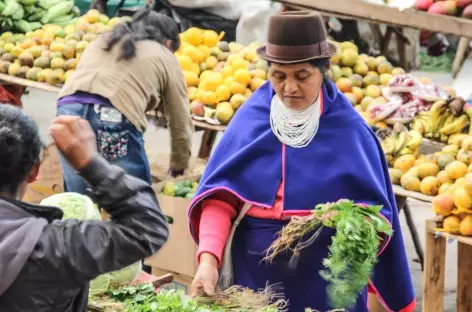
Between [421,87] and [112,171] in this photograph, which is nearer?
[112,171]

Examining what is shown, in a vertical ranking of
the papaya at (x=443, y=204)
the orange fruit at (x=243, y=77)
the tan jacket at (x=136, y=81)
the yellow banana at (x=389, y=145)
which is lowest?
the orange fruit at (x=243, y=77)

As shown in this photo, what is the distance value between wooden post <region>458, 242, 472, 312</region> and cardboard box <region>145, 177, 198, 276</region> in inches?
61.4

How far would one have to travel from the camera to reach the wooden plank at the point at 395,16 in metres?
5.62

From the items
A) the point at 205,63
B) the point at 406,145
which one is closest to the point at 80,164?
the point at 406,145

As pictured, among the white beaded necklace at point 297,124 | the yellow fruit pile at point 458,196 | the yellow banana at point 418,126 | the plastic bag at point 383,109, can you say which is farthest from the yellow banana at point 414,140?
the white beaded necklace at point 297,124

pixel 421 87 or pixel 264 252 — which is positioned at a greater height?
pixel 264 252

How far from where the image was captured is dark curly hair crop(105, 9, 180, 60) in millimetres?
5426

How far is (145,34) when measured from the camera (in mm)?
5504

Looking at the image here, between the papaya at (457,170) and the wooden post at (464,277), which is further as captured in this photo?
the wooden post at (464,277)

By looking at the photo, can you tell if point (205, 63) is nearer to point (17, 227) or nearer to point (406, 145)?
point (406, 145)

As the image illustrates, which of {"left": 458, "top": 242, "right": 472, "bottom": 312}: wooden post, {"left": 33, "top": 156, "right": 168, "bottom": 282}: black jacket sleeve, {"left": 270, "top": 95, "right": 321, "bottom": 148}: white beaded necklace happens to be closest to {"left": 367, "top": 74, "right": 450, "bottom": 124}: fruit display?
{"left": 458, "top": 242, "right": 472, "bottom": 312}: wooden post

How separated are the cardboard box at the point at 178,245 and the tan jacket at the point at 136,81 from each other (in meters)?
0.49

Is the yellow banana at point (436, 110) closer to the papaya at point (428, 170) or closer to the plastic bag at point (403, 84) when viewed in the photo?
the plastic bag at point (403, 84)

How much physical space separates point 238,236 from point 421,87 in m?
3.12
